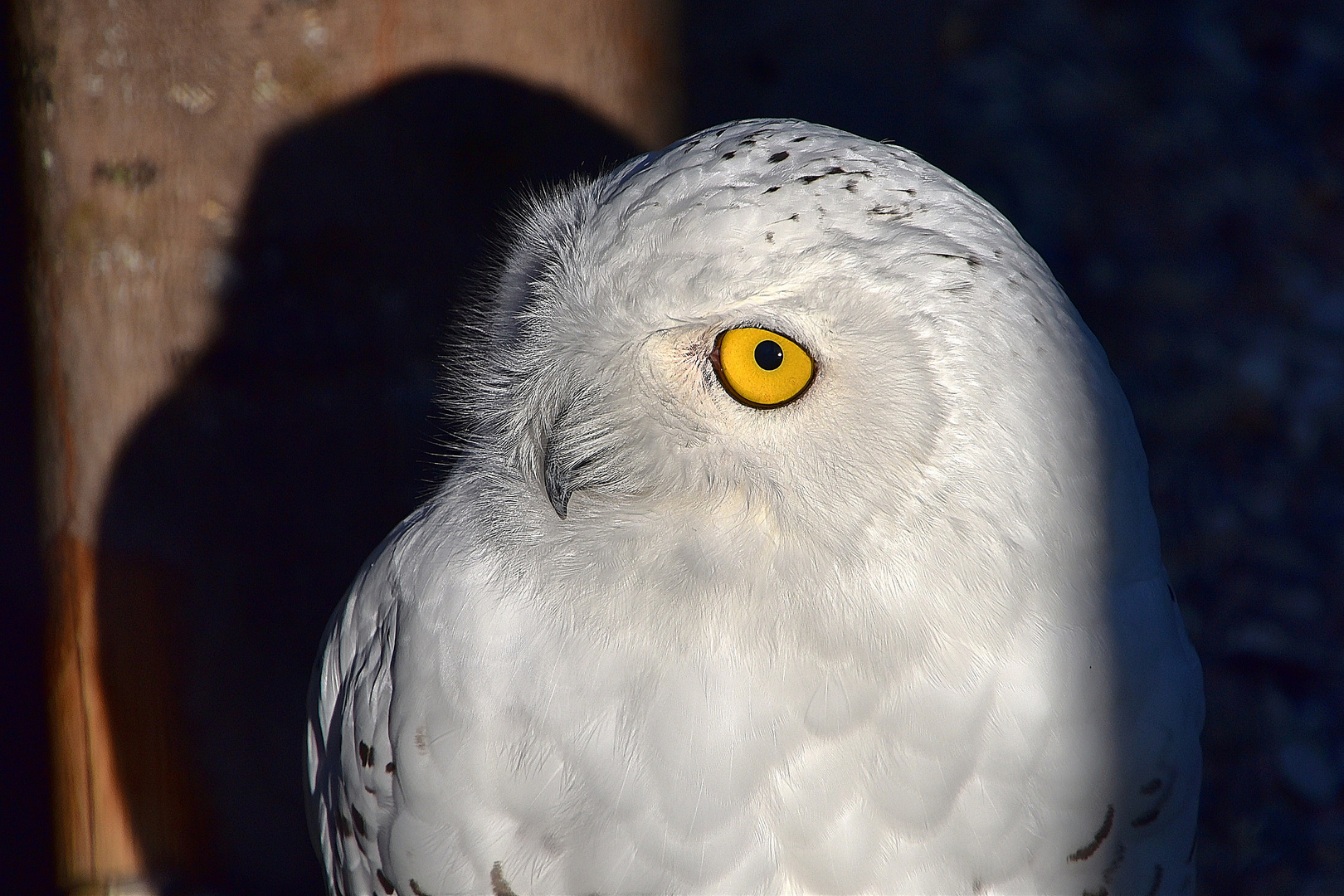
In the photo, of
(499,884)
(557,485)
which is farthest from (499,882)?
(557,485)

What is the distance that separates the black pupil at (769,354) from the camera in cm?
128

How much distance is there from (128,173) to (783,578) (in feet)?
6.13

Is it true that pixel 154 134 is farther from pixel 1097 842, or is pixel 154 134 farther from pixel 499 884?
pixel 1097 842

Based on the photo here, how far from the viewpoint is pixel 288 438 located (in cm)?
258

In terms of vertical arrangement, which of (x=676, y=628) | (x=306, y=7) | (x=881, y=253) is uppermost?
(x=306, y=7)

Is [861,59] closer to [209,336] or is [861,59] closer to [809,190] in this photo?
[809,190]

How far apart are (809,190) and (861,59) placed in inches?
65.1

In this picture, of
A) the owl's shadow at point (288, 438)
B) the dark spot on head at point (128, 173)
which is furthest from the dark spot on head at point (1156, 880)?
the dark spot on head at point (128, 173)

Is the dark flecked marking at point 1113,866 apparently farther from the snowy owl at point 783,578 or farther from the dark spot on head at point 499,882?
the dark spot on head at point 499,882

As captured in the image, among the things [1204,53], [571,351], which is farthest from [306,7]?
[1204,53]

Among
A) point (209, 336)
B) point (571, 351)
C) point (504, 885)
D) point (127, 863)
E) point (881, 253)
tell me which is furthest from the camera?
point (127, 863)

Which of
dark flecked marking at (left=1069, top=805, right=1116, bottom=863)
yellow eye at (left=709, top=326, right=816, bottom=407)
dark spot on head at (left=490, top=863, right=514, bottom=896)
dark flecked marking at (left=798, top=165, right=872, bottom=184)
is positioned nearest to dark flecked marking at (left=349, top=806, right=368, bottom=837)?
dark spot on head at (left=490, top=863, right=514, bottom=896)

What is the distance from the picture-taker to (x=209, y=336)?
249cm

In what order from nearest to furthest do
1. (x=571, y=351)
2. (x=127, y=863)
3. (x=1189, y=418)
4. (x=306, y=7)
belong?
(x=571, y=351)
(x=306, y=7)
(x=127, y=863)
(x=1189, y=418)
